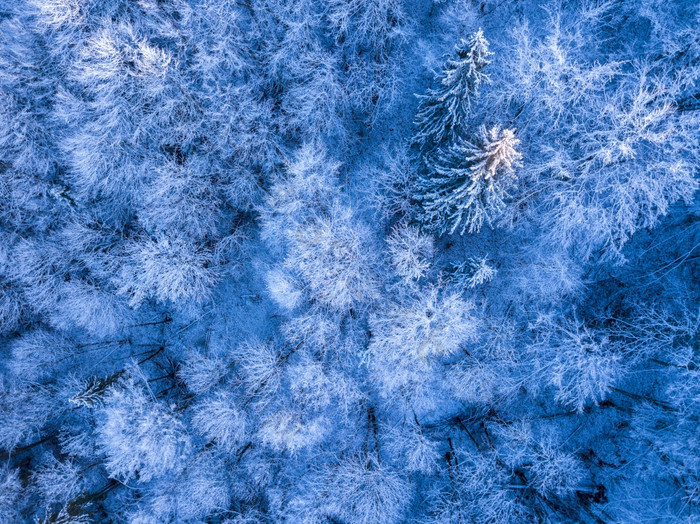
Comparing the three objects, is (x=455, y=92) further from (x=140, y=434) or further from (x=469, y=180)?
(x=140, y=434)

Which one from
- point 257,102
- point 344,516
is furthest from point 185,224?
point 344,516

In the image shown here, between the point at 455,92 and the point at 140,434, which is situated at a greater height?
the point at 455,92

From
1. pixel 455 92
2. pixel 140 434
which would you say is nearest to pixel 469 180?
pixel 455 92

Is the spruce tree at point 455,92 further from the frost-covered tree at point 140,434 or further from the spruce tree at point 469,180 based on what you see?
the frost-covered tree at point 140,434

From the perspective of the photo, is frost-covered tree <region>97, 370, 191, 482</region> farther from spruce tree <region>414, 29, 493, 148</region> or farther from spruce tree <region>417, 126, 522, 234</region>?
spruce tree <region>414, 29, 493, 148</region>

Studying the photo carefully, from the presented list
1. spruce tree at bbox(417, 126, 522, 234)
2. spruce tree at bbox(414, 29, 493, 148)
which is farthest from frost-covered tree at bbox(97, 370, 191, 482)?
spruce tree at bbox(414, 29, 493, 148)

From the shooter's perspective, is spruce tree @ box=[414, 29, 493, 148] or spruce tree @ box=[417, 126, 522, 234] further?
spruce tree @ box=[414, 29, 493, 148]
